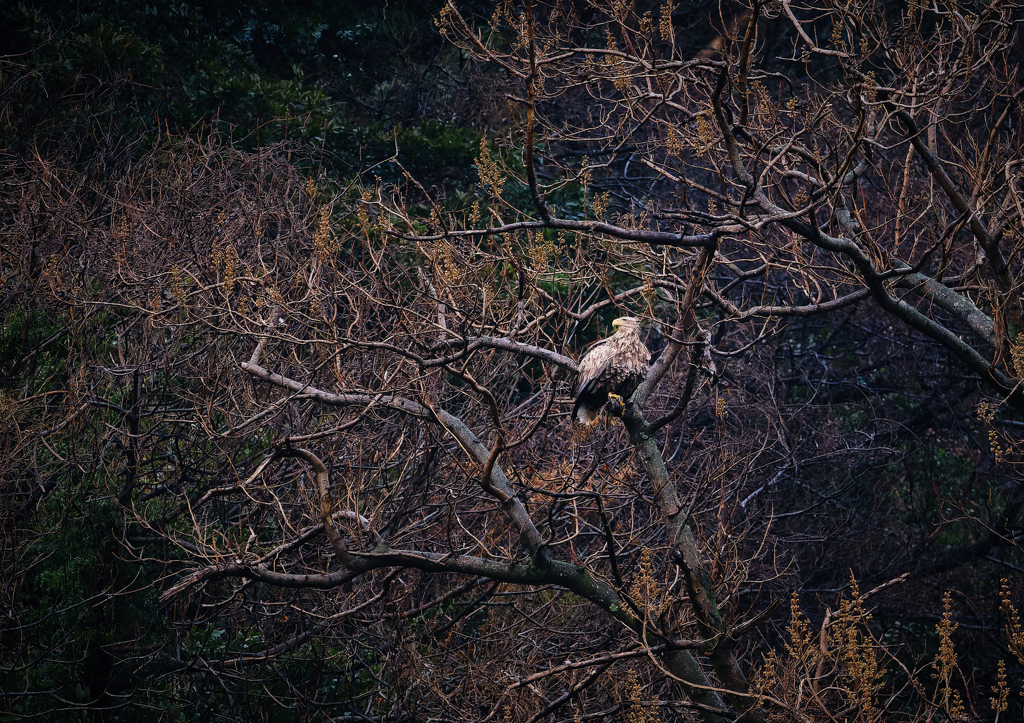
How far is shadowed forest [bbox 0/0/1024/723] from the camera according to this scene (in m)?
4.50

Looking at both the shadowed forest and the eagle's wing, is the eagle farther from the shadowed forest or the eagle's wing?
the shadowed forest

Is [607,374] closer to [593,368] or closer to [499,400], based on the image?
[593,368]

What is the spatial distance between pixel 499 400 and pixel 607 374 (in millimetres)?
2119

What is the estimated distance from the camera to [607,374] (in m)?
5.22

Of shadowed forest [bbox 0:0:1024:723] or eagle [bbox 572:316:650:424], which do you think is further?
eagle [bbox 572:316:650:424]

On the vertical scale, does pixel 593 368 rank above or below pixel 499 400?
above

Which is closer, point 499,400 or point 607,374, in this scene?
point 607,374

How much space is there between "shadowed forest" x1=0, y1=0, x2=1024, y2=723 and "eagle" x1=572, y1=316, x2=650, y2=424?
0.12 m

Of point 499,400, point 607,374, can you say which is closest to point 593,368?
point 607,374

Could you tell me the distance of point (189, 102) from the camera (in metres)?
11.3

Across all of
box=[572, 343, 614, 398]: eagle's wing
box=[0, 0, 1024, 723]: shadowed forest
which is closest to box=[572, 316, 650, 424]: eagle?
box=[572, 343, 614, 398]: eagle's wing

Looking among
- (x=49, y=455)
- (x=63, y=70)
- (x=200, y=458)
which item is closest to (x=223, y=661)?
(x=200, y=458)

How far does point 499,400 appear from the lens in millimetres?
7211

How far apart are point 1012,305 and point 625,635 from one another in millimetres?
3178
